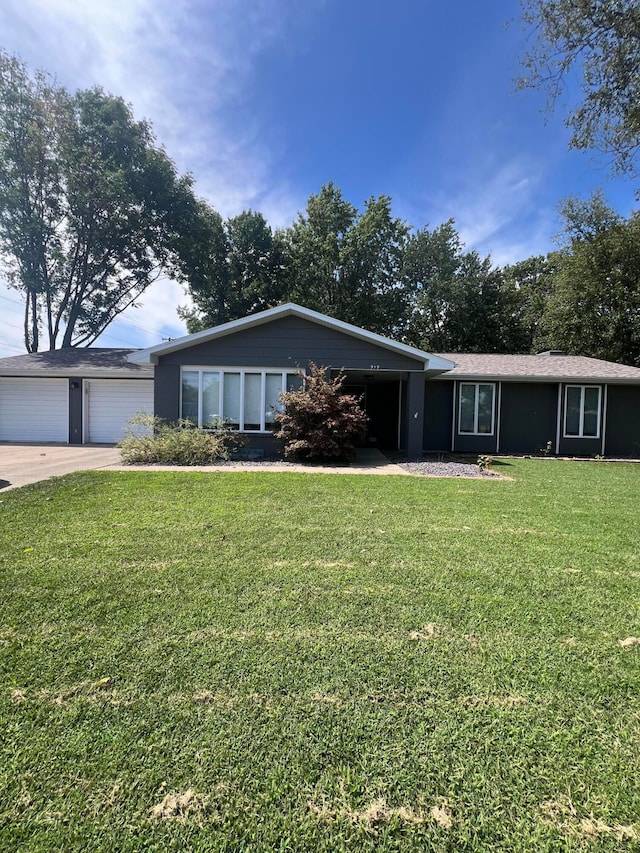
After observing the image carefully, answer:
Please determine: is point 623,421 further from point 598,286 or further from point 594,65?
point 598,286

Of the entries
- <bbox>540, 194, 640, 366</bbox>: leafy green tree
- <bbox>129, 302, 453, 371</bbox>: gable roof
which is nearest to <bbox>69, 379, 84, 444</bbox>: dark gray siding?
<bbox>129, 302, 453, 371</bbox>: gable roof

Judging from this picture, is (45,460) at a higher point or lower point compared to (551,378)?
lower

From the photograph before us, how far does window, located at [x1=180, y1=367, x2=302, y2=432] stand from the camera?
1077 centimetres

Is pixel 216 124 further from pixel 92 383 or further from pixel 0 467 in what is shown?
pixel 0 467

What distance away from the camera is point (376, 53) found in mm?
10703

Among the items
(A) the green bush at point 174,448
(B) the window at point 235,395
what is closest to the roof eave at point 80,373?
(B) the window at point 235,395

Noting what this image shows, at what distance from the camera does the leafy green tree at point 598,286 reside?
20.3 meters

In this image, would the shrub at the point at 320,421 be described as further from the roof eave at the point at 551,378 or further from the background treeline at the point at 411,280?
the background treeline at the point at 411,280

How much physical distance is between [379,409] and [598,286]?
14793 mm

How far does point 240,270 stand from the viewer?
80.0ft

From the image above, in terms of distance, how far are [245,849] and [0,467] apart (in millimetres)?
9908

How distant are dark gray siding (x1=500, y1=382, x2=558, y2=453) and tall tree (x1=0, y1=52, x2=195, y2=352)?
17.7 m

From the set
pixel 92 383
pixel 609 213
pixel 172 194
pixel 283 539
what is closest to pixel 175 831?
pixel 283 539

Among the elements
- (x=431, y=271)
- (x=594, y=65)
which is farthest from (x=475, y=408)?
(x=431, y=271)
